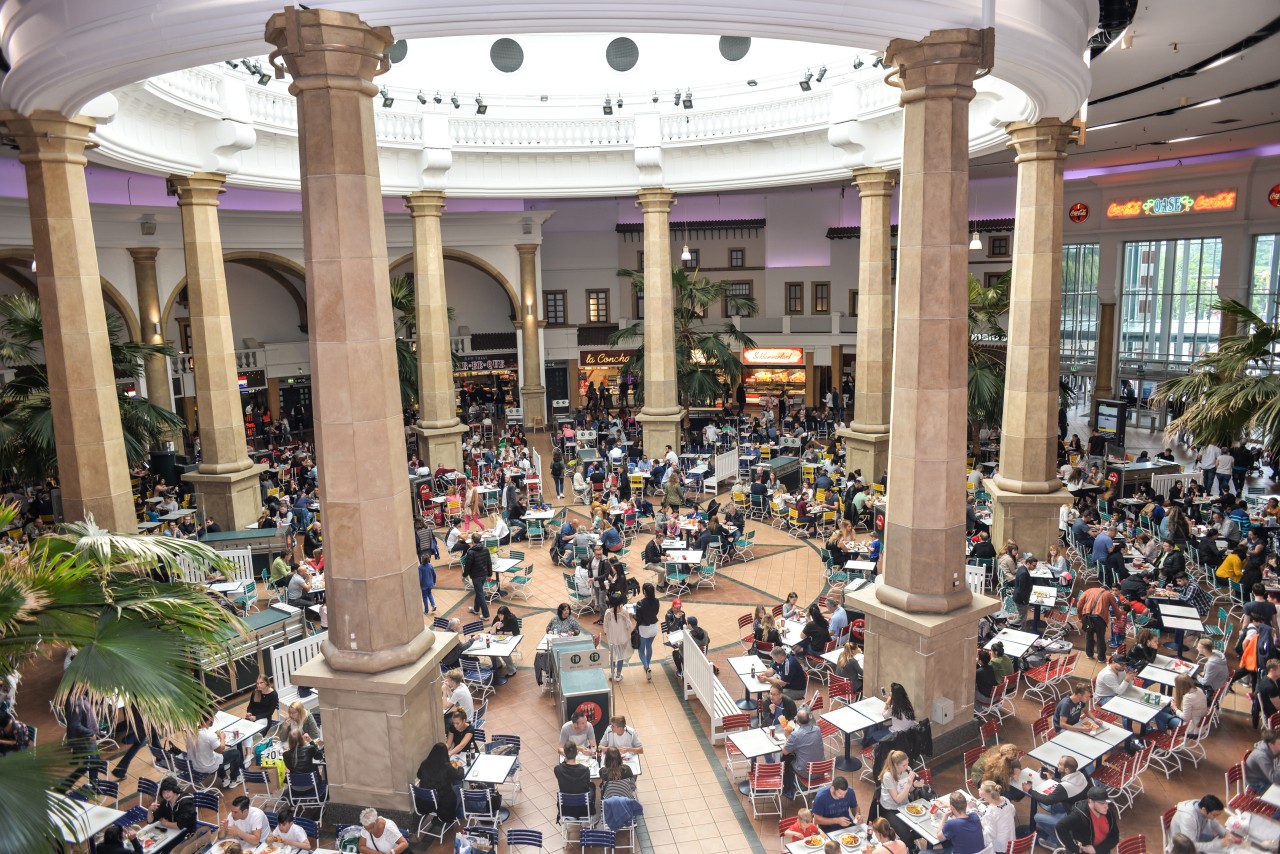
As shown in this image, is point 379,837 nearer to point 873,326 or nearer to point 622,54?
point 873,326

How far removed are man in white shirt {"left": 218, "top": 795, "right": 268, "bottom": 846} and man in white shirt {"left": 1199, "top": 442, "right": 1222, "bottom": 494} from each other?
18.1 m

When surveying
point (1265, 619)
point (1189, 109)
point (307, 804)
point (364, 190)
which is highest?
point (1189, 109)

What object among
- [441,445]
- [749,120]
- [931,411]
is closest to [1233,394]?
[931,411]

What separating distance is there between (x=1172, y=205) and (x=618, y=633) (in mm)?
23322

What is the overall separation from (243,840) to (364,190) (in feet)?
17.8

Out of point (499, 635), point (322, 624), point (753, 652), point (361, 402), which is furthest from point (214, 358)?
point (753, 652)

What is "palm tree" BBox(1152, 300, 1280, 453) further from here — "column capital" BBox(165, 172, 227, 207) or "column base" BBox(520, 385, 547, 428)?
"column base" BBox(520, 385, 547, 428)

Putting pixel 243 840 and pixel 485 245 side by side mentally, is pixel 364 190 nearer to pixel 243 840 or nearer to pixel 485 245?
pixel 243 840

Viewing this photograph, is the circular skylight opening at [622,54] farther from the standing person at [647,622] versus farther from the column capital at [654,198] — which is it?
the standing person at [647,622]

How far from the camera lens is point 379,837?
22.4 feet

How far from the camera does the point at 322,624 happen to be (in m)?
12.4

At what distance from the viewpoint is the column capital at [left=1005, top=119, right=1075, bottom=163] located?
12.3m

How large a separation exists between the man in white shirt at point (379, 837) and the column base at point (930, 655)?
4.93m

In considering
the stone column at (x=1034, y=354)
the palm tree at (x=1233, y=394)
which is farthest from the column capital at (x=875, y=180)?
the palm tree at (x=1233, y=394)
